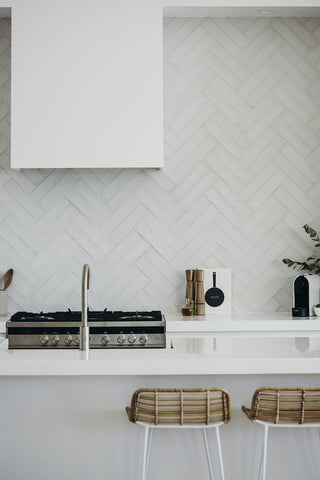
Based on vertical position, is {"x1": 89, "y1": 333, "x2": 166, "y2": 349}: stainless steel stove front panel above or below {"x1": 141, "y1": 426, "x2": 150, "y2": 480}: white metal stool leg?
above

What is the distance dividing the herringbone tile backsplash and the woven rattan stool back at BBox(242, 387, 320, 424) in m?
1.97

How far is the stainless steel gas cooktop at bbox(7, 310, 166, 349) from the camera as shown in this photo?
3.74 meters

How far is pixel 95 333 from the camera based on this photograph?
380 cm

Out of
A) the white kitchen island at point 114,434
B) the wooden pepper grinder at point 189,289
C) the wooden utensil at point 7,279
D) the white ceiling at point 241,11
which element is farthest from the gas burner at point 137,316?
the white ceiling at point 241,11

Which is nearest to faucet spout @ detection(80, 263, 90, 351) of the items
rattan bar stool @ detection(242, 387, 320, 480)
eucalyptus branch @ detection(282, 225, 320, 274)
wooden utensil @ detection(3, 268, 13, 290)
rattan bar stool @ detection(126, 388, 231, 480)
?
rattan bar stool @ detection(126, 388, 231, 480)

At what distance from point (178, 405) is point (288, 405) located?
1.46ft

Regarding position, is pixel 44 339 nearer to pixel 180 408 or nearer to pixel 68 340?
pixel 68 340

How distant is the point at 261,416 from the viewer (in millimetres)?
2502

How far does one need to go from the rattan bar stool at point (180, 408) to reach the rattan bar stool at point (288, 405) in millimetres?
141

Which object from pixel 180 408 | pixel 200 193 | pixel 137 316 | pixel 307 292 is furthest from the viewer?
pixel 200 193

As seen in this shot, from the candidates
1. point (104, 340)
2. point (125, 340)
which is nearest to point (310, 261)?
point (125, 340)

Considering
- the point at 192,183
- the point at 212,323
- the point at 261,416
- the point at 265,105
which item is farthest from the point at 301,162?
the point at 261,416

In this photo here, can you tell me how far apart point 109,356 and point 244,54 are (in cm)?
275

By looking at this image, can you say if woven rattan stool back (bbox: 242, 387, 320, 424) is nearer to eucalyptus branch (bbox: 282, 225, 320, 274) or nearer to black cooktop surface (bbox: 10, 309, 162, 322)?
black cooktop surface (bbox: 10, 309, 162, 322)
